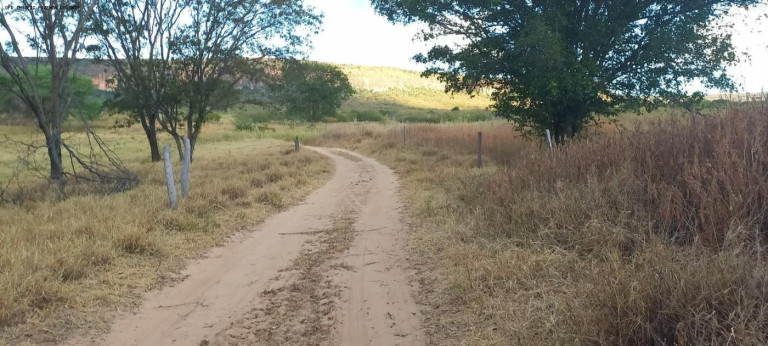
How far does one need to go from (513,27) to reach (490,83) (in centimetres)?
180

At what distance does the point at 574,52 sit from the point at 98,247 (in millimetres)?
12309

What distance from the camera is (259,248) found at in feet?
22.2

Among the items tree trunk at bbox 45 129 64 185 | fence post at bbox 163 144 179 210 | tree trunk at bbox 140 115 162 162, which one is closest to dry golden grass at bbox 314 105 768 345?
fence post at bbox 163 144 179 210

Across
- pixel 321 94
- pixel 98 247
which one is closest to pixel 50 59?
pixel 98 247

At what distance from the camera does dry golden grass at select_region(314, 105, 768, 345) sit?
294 centimetres

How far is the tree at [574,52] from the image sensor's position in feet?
42.8

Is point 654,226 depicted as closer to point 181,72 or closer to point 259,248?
point 259,248

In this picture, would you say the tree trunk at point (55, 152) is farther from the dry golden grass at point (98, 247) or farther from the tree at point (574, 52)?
the tree at point (574, 52)

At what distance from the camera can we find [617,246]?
4.58 metres

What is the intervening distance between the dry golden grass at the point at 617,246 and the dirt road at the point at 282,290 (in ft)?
1.24

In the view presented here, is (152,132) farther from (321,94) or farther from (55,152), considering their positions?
(321,94)

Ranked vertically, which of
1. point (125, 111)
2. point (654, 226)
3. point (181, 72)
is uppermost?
point (181, 72)

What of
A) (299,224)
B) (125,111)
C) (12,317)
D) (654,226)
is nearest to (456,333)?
(654,226)

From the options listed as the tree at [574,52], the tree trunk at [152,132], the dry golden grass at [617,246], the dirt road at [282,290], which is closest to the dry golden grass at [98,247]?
the dirt road at [282,290]
